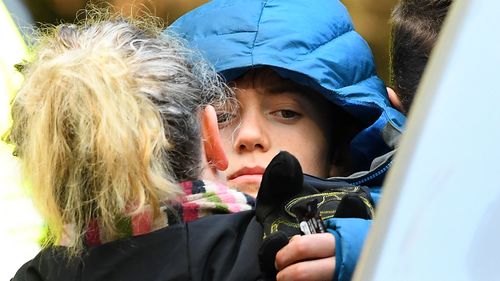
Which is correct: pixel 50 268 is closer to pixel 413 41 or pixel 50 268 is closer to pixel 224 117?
pixel 224 117

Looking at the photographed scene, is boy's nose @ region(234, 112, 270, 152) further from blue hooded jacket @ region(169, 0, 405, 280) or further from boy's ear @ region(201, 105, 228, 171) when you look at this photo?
boy's ear @ region(201, 105, 228, 171)

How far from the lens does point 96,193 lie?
0.91m

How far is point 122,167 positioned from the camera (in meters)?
0.87

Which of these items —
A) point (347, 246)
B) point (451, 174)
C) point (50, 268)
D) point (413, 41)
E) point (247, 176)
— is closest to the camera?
point (451, 174)

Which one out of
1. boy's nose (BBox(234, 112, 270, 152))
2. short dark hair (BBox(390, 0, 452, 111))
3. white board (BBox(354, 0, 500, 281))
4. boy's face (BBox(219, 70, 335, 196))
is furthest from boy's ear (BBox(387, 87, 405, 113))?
white board (BBox(354, 0, 500, 281))

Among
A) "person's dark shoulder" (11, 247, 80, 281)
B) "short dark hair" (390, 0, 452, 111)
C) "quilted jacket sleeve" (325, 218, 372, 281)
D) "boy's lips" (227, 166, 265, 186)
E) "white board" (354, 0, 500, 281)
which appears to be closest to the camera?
"white board" (354, 0, 500, 281)

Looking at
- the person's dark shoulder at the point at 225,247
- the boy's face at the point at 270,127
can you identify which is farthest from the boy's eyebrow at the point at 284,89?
the person's dark shoulder at the point at 225,247

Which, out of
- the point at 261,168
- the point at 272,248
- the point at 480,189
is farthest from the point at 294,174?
the point at 480,189

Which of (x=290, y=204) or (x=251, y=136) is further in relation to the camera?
(x=251, y=136)

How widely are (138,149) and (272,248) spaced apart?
0.57 feet

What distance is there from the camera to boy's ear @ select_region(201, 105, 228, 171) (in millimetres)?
1027

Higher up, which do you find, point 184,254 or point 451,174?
point 451,174

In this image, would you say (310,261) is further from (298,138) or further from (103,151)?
(298,138)

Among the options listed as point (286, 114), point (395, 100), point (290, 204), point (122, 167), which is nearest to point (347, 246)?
point (290, 204)
